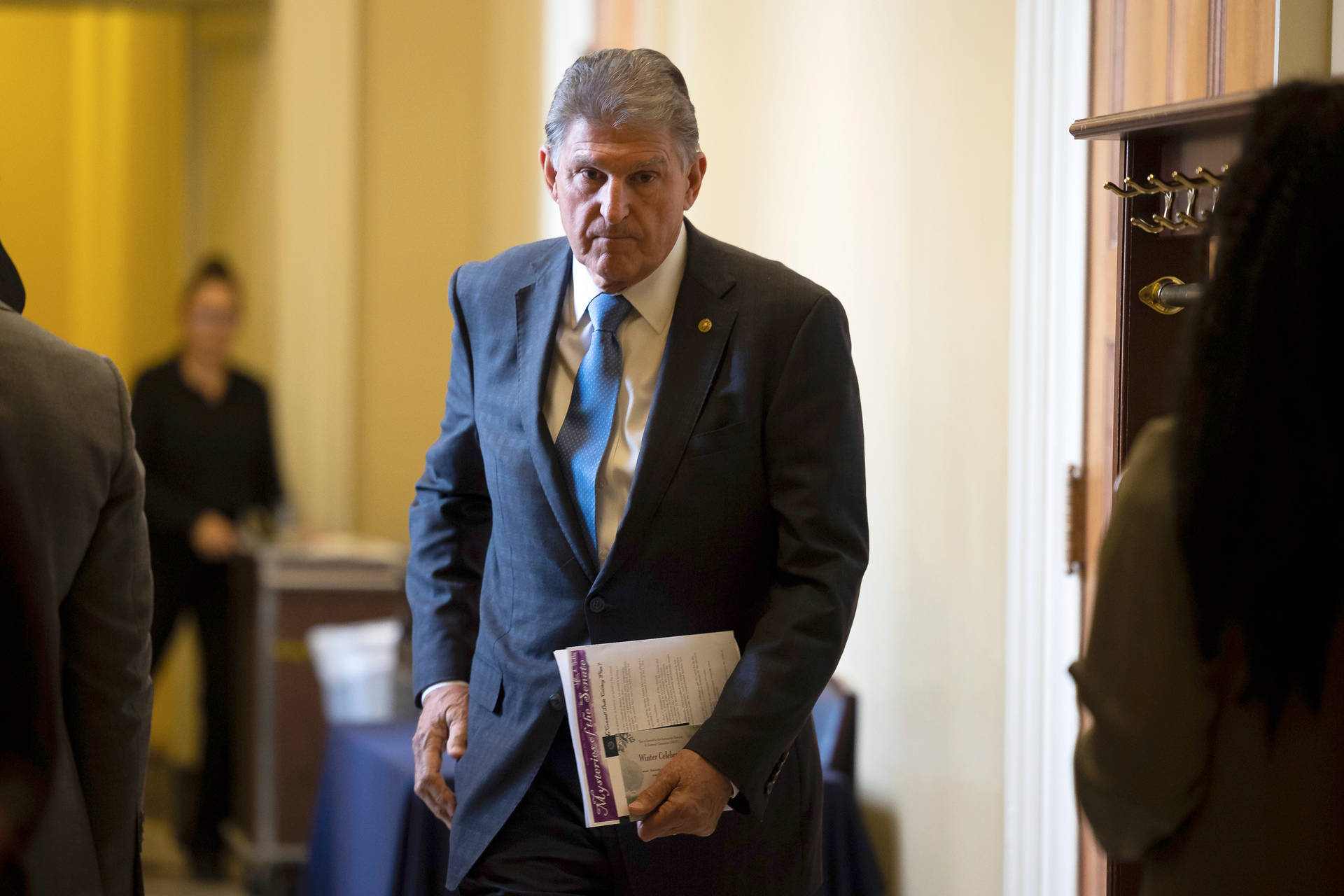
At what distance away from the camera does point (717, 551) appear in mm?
1697

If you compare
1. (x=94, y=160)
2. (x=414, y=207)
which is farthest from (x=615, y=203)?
(x=94, y=160)

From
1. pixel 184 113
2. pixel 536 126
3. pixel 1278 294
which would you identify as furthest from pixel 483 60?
pixel 1278 294

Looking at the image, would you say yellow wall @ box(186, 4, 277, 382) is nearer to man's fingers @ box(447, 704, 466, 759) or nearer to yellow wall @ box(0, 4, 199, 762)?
yellow wall @ box(0, 4, 199, 762)

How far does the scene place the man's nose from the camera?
66.5 inches

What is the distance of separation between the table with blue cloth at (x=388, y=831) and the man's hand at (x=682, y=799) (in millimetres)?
1056

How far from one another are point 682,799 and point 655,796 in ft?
0.11

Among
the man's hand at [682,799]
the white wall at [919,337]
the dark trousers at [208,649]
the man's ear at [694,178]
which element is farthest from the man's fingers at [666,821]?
the dark trousers at [208,649]

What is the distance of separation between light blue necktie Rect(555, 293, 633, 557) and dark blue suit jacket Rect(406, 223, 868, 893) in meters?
0.03

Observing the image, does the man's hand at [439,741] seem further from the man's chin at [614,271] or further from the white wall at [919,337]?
the white wall at [919,337]

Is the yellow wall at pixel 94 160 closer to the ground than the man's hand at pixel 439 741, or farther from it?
farther from it

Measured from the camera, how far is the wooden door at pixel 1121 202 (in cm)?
169

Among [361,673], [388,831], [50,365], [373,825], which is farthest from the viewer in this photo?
[361,673]

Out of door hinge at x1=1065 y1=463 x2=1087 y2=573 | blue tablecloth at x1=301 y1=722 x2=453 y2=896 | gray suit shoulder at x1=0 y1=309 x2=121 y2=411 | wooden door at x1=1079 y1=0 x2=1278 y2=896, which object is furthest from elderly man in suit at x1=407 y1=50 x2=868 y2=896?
blue tablecloth at x1=301 y1=722 x2=453 y2=896

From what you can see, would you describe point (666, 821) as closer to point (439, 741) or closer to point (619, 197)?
point (439, 741)
